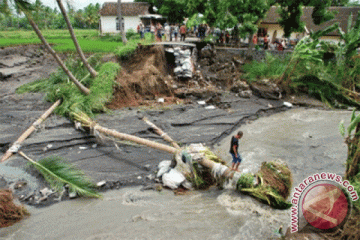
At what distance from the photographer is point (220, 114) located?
36.7ft

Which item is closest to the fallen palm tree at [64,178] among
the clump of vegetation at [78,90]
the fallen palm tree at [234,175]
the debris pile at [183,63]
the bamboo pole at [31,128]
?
the bamboo pole at [31,128]

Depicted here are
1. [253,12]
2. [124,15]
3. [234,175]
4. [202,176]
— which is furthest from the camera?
[124,15]

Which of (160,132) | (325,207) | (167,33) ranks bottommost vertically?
(160,132)

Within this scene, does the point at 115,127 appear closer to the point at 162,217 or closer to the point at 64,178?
the point at 64,178

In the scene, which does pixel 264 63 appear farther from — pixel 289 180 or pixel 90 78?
pixel 289 180

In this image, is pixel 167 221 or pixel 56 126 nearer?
pixel 167 221

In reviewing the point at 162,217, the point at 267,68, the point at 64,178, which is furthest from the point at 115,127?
the point at 267,68

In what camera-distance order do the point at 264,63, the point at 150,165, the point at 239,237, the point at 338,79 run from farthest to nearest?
the point at 264,63 → the point at 338,79 → the point at 150,165 → the point at 239,237

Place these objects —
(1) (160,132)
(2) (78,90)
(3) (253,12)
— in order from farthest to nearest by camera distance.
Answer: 1. (3) (253,12)
2. (2) (78,90)
3. (1) (160,132)

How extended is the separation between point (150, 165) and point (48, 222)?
2999 mm

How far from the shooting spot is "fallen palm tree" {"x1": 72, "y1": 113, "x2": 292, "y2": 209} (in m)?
5.09

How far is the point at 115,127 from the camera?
31.0 ft

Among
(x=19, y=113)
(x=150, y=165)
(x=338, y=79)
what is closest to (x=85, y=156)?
(x=150, y=165)

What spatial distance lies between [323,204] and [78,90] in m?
10.6
